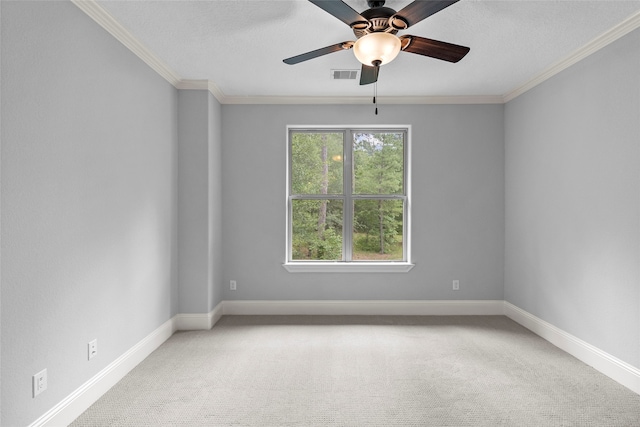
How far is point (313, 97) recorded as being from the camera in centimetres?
446

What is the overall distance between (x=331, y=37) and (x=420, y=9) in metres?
1.04

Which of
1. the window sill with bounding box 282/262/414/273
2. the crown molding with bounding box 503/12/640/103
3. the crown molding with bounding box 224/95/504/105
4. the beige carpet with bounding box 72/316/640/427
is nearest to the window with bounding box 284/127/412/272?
the window sill with bounding box 282/262/414/273

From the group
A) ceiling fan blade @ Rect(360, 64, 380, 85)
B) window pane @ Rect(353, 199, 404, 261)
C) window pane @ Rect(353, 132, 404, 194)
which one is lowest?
window pane @ Rect(353, 199, 404, 261)

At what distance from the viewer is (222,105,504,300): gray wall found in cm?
452

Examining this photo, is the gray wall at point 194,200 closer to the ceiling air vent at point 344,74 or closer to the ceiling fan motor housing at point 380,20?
the ceiling air vent at point 344,74

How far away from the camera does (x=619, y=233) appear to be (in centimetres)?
278

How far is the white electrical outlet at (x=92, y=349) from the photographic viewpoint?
2469mm

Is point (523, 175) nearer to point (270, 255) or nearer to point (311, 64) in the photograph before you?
point (311, 64)

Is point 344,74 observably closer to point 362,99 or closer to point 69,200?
point 362,99

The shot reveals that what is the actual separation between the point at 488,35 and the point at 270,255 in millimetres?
3148

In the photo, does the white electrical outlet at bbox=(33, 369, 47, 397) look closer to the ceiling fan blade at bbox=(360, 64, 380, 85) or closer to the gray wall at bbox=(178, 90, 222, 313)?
the gray wall at bbox=(178, 90, 222, 313)

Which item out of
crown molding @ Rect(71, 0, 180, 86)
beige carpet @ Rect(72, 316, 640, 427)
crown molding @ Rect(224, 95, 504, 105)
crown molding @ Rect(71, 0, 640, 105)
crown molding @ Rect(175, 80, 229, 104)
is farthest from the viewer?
crown molding @ Rect(224, 95, 504, 105)

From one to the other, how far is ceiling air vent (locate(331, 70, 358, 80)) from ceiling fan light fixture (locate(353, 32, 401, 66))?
1370 millimetres

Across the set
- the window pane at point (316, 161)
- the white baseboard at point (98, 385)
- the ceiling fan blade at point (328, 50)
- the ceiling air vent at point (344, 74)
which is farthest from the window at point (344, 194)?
the ceiling fan blade at point (328, 50)
